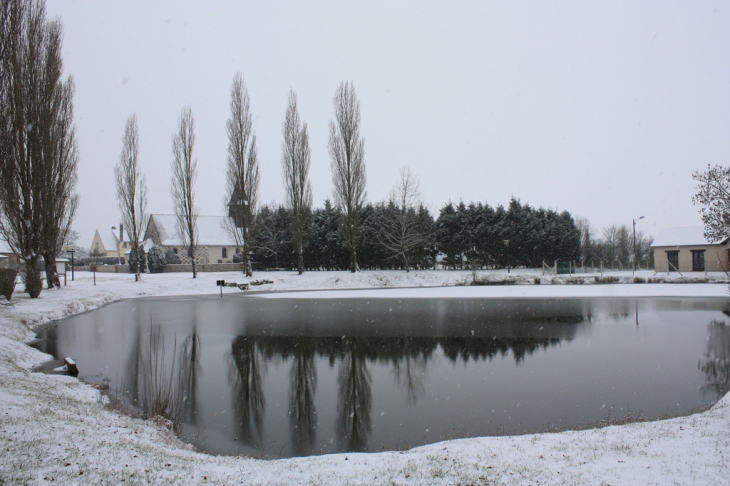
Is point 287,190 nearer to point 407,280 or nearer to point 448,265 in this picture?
point 407,280

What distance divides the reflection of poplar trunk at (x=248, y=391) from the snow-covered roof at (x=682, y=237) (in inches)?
1765

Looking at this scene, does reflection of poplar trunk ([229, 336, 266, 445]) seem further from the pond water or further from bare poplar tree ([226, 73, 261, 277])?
bare poplar tree ([226, 73, 261, 277])

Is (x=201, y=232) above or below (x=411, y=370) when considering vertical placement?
above

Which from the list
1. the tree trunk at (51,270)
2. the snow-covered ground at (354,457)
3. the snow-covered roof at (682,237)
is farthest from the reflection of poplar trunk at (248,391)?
the snow-covered roof at (682,237)

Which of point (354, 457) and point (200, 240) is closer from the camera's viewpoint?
point (354, 457)

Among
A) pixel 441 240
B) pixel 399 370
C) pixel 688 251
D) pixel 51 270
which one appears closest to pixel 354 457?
pixel 399 370

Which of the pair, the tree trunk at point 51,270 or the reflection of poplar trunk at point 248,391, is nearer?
the reflection of poplar trunk at point 248,391

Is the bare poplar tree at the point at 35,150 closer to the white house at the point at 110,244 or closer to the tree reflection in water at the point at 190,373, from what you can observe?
the tree reflection in water at the point at 190,373

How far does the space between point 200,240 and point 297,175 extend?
21540 millimetres

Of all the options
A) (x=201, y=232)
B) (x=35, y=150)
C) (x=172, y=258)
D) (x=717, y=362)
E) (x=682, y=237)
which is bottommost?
(x=717, y=362)

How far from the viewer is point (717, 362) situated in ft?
34.6

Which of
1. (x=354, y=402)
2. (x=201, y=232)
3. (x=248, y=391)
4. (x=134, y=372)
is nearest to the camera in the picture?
(x=354, y=402)

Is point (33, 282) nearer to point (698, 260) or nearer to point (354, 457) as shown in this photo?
point (354, 457)

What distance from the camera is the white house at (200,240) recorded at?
2077 inches
